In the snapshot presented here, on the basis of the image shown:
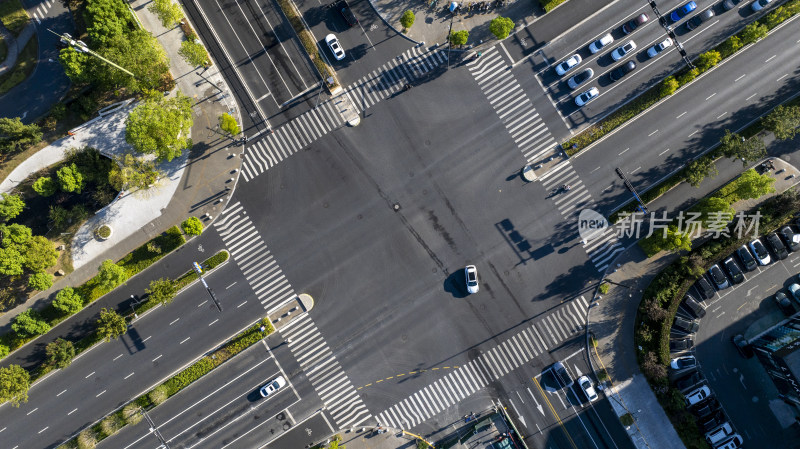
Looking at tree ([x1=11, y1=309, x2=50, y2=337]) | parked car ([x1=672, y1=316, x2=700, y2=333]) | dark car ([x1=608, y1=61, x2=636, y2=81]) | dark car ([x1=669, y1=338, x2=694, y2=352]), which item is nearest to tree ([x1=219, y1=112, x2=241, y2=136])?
tree ([x1=11, y1=309, x2=50, y2=337])

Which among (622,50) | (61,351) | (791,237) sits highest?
(61,351)

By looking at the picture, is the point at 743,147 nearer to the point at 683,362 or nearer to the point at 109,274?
the point at 683,362

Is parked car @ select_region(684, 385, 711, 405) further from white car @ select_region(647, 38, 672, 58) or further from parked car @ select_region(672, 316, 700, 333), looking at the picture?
white car @ select_region(647, 38, 672, 58)

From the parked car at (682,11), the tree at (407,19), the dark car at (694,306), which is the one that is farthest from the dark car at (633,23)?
the dark car at (694,306)

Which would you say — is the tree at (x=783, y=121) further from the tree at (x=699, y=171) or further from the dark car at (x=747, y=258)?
the dark car at (x=747, y=258)

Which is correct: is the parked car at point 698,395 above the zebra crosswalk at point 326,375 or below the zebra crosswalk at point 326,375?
below

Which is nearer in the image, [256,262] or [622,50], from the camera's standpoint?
[622,50]

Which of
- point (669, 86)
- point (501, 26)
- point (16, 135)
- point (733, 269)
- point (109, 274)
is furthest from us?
point (733, 269)

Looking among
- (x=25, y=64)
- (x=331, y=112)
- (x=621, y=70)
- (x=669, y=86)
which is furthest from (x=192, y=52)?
(x=669, y=86)
